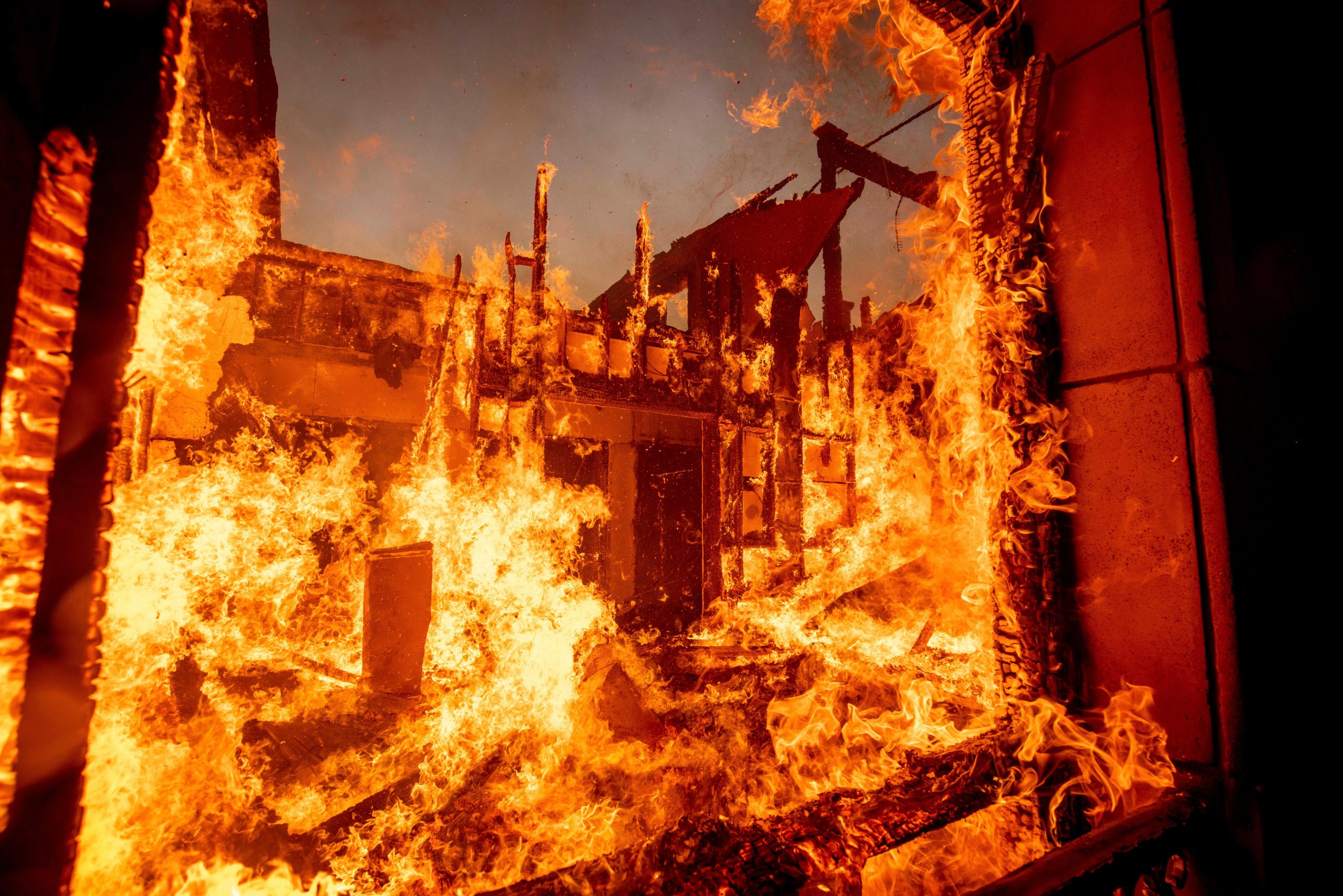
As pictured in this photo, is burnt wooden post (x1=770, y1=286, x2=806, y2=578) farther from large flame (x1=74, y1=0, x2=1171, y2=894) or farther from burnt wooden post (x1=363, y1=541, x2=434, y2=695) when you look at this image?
burnt wooden post (x1=363, y1=541, x2=434, y2=695)

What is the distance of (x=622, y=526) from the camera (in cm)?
1301

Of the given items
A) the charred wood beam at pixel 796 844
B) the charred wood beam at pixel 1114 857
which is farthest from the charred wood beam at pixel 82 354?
the charred wood beam at pixel 1114 857

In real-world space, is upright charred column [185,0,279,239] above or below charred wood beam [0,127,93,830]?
above

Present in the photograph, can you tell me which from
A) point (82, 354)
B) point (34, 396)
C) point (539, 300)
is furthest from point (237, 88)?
point (34, 396)

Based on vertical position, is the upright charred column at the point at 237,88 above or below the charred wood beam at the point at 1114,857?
above

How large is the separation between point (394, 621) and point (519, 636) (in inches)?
148

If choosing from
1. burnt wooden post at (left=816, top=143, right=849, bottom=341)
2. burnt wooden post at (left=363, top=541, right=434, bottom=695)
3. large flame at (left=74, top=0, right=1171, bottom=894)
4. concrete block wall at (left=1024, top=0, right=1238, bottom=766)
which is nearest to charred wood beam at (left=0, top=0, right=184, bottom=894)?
large flame at (left=74, top=0, right=1171, bottom=894)

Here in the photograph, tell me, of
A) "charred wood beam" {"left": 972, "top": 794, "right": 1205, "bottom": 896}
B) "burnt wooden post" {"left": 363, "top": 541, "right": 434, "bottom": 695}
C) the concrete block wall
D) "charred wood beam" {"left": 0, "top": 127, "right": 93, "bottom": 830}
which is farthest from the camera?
"burnt wooden post" {"left": 363, "top": 541, "right": 434, "bottom": 695}

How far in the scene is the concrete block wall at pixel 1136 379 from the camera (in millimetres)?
2113

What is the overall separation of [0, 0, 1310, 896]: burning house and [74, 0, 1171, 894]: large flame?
0.04m

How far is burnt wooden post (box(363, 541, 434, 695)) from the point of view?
19.5 ft

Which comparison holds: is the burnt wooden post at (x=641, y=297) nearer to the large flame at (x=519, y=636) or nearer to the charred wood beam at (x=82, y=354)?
the large flame at (x=519, y=636)

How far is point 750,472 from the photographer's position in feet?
41.0

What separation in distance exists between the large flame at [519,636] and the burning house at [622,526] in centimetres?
4
